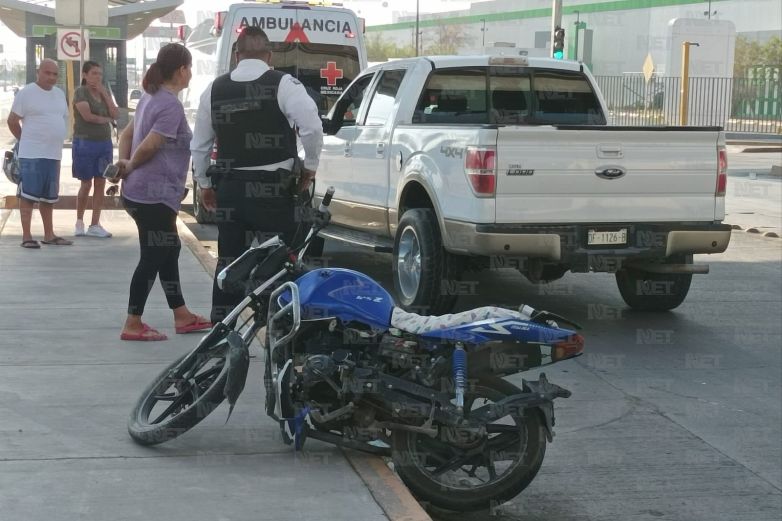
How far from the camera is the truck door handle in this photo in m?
8.88

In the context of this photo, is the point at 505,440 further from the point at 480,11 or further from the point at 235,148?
the point at 480,11

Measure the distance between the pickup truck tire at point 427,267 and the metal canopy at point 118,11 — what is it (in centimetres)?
2952

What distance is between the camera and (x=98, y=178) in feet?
41.6

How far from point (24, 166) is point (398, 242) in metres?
4.10

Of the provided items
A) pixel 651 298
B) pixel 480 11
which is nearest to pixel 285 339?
pixel 651 298

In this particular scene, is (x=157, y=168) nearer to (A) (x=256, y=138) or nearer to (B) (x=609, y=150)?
(A) (x=256, y=138)

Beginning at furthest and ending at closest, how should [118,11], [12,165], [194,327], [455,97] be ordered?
[118,11] < [12,165] < [455,97] < [194,327]

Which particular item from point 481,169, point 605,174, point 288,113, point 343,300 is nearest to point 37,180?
point 481,169

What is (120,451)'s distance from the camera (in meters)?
5.47

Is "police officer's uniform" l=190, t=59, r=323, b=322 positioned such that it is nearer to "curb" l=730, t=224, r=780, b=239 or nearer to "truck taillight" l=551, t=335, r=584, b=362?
"truck taillight" l=551, t=335, r=584, b=362

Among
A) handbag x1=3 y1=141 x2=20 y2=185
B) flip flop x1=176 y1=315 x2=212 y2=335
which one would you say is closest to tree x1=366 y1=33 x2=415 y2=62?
handbag x1=3 y1=141 x2=20 y2=185

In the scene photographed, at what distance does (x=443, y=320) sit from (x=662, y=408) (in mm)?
2422

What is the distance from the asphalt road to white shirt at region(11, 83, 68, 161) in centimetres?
346

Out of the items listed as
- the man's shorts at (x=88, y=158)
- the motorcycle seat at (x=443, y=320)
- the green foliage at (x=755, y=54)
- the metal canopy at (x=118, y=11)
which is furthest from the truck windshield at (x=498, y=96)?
the green foliage at (x=755, y=54)
